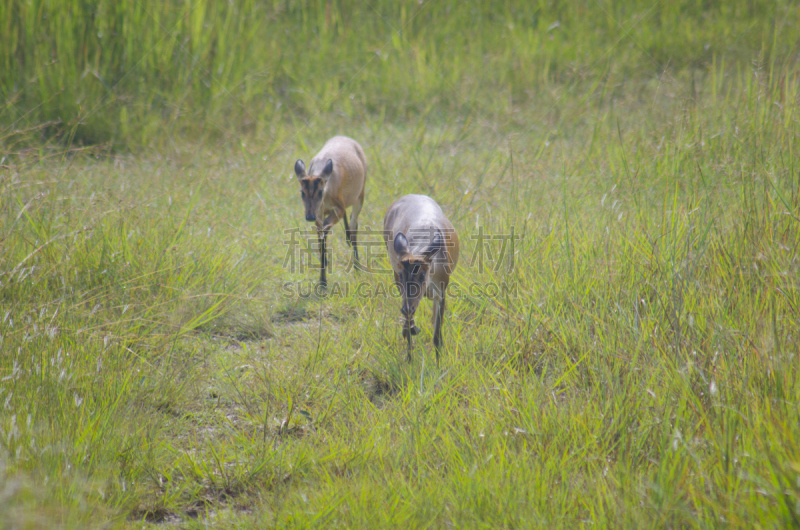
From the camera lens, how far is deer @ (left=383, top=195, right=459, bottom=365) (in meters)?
3.89

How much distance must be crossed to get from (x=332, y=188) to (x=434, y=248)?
101 inches

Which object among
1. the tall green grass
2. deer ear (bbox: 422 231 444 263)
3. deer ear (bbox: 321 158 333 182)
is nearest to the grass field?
the tall green grass

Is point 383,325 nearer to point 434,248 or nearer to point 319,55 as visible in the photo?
point 434,248

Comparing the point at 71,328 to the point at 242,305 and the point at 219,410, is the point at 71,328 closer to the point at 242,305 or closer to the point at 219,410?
the point at 219,410

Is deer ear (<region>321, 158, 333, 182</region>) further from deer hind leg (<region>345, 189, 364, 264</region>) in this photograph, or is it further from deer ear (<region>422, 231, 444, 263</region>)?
deer ear (<region>422, 231, 444, 263</region>)

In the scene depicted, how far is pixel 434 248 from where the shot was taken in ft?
12.9

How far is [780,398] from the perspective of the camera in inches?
101

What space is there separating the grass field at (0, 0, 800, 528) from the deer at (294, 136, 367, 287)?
310mm

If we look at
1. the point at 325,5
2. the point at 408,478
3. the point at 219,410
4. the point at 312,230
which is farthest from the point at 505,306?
the point at 325,5

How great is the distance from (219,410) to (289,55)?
8422mm

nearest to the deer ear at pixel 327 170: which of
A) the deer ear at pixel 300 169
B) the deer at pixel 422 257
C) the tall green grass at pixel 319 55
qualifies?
the deer ear at pixel 300 169

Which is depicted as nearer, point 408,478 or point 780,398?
point 780,398

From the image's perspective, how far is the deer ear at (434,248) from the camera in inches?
153

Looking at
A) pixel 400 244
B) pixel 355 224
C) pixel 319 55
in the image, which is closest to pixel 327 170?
pixel 355 224
